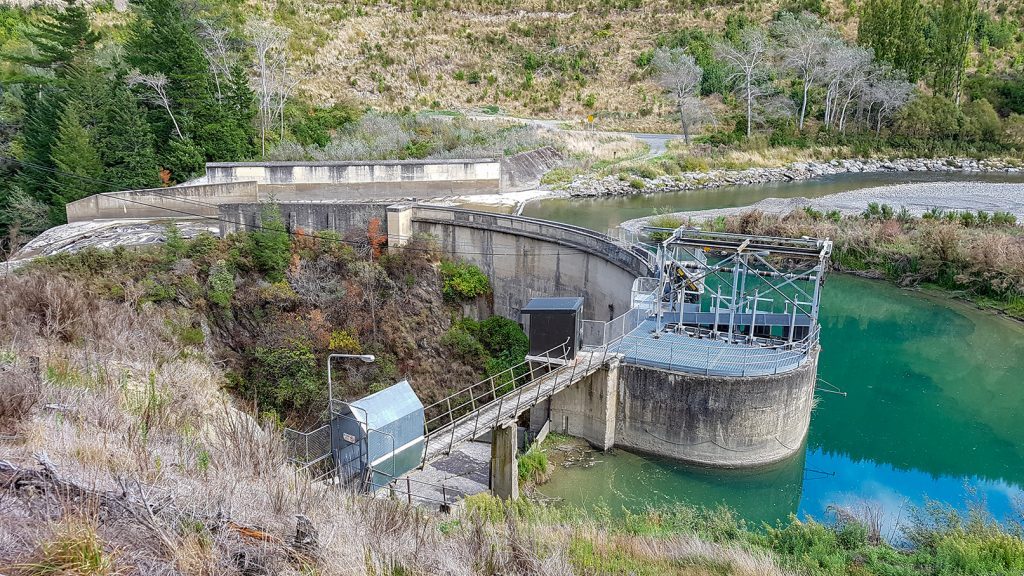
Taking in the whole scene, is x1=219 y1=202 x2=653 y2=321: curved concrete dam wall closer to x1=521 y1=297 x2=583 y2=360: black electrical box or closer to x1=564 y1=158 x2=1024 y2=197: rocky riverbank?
x1=521 y1=297 x2=583 y2=360: black electrical box

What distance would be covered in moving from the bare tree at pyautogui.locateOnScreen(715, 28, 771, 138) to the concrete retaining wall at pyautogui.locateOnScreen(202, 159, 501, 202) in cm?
3657

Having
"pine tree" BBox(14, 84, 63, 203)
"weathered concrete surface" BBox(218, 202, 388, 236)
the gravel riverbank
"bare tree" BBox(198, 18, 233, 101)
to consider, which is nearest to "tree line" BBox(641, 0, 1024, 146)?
the gravel riverbank

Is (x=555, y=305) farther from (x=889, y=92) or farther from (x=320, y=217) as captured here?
(x=889, y=92)

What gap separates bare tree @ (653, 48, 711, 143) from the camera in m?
67.6

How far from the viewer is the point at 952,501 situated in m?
19.8

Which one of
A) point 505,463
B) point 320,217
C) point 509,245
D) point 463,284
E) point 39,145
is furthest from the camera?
point 39,145

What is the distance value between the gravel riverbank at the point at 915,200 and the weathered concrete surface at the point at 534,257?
38.2 ft

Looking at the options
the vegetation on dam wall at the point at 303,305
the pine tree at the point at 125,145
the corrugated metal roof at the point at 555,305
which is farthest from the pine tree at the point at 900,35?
the pine tree at the point at 125,145

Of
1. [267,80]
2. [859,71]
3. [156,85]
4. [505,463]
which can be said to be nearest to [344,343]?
[505,463]

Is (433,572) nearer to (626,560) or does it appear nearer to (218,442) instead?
(626,560)

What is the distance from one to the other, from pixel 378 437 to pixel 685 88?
6219cm

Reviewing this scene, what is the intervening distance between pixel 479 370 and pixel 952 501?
17.8 m

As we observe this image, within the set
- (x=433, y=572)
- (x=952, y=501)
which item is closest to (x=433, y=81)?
(x=952, y=501)

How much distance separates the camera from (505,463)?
1884 cm
